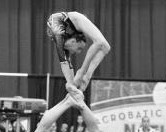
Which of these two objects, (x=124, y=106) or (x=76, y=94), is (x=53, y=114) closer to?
(x=76, y=94)

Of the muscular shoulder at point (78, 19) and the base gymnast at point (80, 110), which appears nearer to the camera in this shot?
the base gymnast at point (80, 110)

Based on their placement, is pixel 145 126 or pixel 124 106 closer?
pixel 145 126

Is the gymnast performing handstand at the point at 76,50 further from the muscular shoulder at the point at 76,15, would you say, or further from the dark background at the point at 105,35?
the dark background at the point at 105,35

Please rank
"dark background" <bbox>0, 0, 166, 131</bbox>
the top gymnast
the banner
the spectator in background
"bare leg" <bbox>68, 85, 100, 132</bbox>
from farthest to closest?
"dark background" <bbox>0, 0, 166, 131</bbox> → the banner → the spectator in background → the top gymnast → "bare leg" <bbox>68, 85, 100, 132</bbox>

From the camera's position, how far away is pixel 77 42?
11.9ft

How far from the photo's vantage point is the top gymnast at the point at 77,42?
3.49m

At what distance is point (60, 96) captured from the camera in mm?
6039

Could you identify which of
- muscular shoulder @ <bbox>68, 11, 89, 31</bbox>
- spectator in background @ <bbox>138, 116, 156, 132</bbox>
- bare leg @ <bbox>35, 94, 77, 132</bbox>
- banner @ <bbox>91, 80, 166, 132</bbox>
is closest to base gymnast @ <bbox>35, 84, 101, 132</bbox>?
bare leg @ <bbox>35, 94, 77, 132</bbox>

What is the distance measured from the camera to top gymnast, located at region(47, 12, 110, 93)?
349 centimetres

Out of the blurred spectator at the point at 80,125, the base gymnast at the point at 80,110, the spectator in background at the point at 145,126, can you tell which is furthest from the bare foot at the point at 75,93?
the blurred spectator at the point at 80,125

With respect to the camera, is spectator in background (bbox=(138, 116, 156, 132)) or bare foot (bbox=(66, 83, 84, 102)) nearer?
bare foot (bbox=(66, 83, 84, 102))

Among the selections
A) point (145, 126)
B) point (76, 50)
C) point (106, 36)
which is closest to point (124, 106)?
point (145, 126)

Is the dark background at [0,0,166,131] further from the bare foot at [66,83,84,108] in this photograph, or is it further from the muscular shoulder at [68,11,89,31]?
the bare foot at [66,83,84,108]

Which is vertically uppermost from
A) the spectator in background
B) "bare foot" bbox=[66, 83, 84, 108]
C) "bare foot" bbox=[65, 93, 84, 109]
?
"bare foot" bbox=[66, 83, 84, 108]
